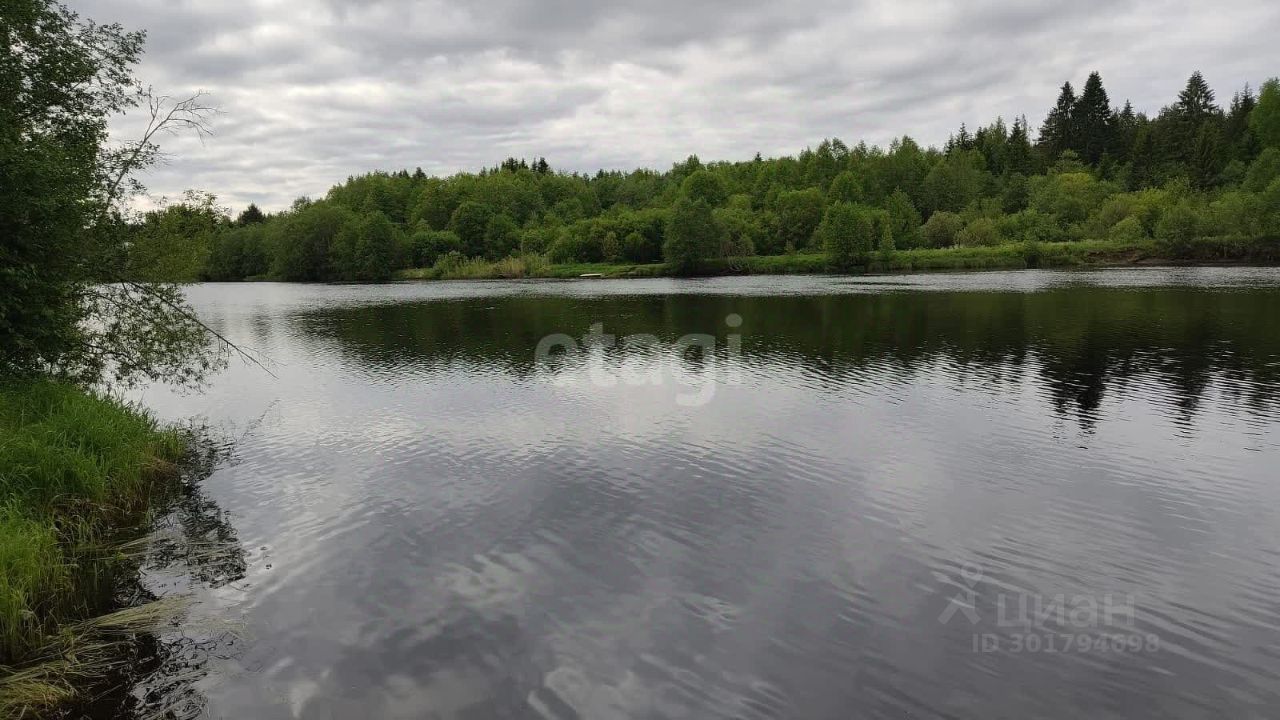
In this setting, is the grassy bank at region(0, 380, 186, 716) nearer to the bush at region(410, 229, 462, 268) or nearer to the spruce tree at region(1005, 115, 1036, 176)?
the bush at region(410, 229, 462, 268)

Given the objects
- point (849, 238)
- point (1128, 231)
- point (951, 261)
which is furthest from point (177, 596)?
point (1128, 231)

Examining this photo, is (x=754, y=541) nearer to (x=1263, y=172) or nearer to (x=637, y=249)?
(x=637, y=249)

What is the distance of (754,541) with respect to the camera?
544 inches

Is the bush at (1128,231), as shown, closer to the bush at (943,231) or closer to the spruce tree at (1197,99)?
the bush at (943,231)

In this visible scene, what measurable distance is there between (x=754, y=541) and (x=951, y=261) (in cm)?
12037

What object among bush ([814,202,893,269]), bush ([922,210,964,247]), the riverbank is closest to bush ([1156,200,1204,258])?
the riverbank

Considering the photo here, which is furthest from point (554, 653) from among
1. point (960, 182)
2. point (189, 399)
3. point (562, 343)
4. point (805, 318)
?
point (960, 182)

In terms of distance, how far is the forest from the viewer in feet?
417

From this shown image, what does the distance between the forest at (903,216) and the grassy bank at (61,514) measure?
11346 cm

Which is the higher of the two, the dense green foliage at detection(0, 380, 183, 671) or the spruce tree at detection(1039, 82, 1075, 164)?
the spruce tree at detection(1039, 82, 1075, 164)

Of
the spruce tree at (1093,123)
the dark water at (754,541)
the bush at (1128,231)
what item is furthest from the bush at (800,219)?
the dark water at (754,541)

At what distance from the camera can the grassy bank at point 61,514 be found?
945 centimetres

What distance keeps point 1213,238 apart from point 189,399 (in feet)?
455

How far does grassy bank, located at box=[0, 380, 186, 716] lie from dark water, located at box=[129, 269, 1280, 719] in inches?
61.0
